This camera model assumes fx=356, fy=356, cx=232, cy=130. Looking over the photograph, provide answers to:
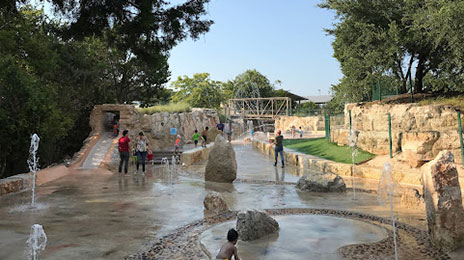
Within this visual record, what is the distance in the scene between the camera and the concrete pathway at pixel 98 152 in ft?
59.1

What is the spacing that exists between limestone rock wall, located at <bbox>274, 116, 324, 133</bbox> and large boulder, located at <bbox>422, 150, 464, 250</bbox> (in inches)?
1389

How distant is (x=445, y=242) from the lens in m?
4.83

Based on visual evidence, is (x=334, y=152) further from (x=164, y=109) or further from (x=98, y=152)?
(x=164, y=109)

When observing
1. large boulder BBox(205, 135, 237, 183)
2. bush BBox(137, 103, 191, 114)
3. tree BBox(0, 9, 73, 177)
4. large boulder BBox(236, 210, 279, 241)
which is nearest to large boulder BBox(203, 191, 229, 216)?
large boulder BBox(236, 210, 279, 241)

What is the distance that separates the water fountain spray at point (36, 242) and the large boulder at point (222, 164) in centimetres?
685

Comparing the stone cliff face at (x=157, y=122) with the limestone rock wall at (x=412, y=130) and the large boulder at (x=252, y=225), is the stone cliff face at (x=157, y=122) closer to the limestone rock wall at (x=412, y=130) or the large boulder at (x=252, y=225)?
the limestone rock wall at (x=412, y=130)

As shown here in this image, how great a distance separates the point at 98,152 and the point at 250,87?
50.1 metres

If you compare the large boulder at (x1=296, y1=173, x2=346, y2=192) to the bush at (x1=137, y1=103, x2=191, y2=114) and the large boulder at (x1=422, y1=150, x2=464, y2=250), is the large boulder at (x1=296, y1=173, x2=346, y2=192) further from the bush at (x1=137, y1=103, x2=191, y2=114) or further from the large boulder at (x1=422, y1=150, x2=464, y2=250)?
the bush at (x1=137, y1=103, x2=191, y2=114)

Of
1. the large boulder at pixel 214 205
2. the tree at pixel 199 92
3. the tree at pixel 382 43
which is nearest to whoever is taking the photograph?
the large boulder at pixel 214 205

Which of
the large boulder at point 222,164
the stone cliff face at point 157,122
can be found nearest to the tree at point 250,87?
the stone cliff face at point 157,122

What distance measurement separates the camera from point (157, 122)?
90.4 ft

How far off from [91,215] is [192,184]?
4.66 meters

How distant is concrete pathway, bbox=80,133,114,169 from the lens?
18.0m

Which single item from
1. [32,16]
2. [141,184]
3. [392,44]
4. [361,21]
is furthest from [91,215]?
[32,16]
